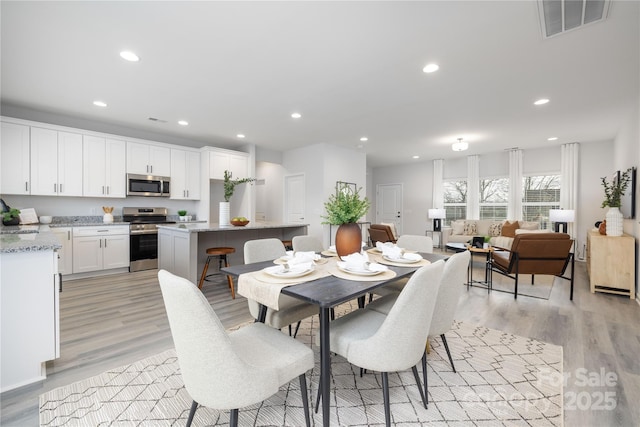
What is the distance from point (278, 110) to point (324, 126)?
108 cm

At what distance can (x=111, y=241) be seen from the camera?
4.57 metres

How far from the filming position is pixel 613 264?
3635mm

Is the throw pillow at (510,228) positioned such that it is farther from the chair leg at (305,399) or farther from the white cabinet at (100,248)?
the white cabinet at (100,248)

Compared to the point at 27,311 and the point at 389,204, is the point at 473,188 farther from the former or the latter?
the point at 27,311

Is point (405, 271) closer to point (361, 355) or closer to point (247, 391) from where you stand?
point (361, 355)

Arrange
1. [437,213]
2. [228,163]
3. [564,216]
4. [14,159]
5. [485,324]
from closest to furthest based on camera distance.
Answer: [485,324] → [14,159] → [564,216] → [228,163] → [437,213]

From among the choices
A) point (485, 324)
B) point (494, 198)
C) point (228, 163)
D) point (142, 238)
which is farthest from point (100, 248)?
point (494, 198)

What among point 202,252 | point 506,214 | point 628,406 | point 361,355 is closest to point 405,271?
point 361,355

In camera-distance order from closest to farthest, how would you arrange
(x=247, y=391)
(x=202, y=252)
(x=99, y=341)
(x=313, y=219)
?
(x=247, y=391) → (x=99, y=341) → (x=202, y=252) → (x=313, y=219)

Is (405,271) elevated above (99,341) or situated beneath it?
elevated above

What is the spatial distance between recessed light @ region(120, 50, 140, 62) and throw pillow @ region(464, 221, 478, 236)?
741 centimetres

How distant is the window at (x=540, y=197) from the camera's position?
21.3 feet

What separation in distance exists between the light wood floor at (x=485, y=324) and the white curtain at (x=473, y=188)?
3559mm

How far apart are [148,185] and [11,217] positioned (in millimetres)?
1784
